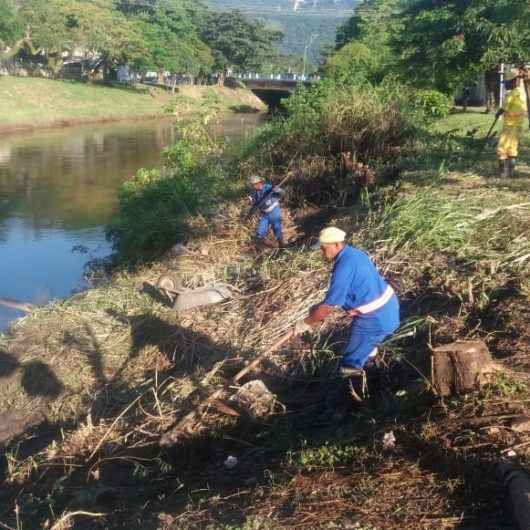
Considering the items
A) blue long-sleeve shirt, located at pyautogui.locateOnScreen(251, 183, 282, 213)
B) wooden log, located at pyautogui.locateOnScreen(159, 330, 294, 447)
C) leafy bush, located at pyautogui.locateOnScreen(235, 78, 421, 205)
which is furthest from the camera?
leafy bush, located at pyautogui.locateOnScreen(235, 78, 421, 205)

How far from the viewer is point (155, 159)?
30.7 m

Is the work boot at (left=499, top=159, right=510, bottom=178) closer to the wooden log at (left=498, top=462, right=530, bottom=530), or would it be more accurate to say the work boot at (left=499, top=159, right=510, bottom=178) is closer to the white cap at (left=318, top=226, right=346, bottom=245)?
the white cap at (left=318, top=226, right=346, bottom=245)

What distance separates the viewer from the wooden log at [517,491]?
3664 mm

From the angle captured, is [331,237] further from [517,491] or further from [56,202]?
[56,202]

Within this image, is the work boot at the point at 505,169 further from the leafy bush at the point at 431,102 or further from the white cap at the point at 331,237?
the leafy bush at the point at 431,102

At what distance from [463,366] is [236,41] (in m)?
67.6

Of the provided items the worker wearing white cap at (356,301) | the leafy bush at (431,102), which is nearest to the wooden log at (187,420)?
the worker wearing white cap at (356,301)

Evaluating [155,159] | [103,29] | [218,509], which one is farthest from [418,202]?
[103,29]

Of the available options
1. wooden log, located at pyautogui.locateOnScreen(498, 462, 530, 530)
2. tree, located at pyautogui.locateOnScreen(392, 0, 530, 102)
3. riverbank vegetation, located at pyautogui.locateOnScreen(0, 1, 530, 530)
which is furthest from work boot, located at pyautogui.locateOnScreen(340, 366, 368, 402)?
tree, located at pyautogui.locateOnScreen(392, 0, 530, 102)

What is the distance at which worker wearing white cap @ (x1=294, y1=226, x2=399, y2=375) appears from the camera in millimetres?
5324

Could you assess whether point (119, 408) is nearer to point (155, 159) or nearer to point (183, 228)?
point (183, 228)

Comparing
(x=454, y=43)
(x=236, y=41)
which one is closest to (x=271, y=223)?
(x=454, y=43)

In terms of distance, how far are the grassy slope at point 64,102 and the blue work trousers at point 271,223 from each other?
26.5 m

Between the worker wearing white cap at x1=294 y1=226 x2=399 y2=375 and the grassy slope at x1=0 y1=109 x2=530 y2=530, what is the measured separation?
424 mm
